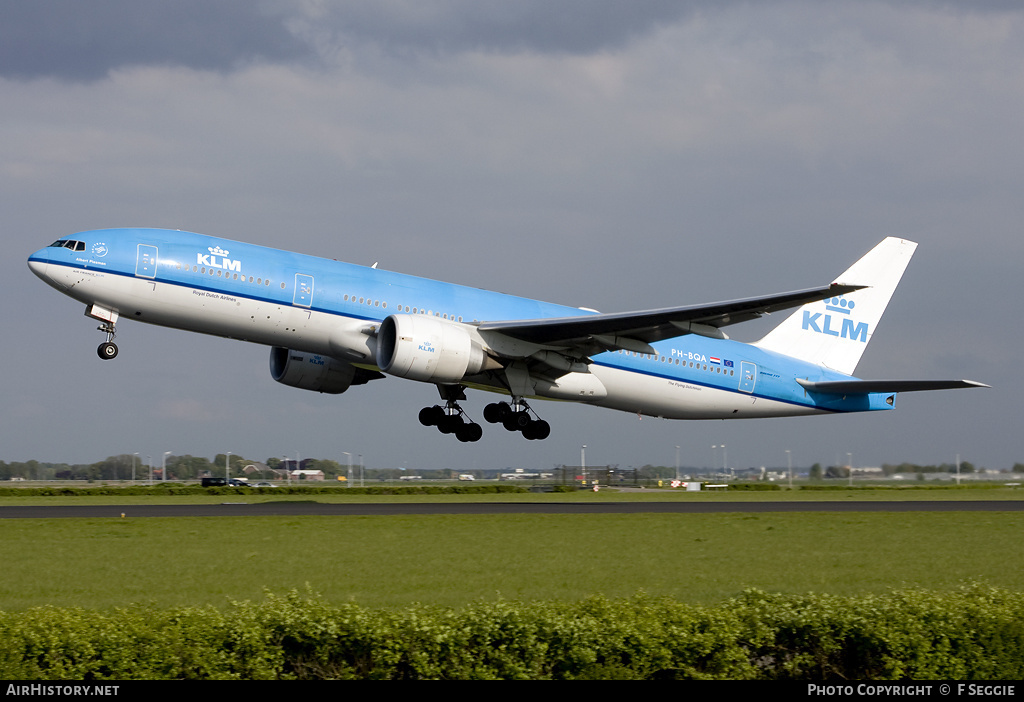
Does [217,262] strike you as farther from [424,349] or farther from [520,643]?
[520,643]

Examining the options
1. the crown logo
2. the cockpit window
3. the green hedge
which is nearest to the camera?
the green hedge

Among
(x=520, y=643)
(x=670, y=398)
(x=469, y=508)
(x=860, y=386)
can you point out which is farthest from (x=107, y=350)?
(x=860, y=386)

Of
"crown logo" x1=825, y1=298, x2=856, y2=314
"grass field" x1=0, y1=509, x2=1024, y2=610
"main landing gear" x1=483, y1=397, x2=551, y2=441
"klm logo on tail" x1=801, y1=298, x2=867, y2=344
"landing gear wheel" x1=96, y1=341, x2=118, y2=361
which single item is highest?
"crown logo" x1=825, y1=298, x2=856, y2=314

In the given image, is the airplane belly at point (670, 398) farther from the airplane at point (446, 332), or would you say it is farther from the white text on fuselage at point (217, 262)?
the white text on fuselage at point (217, 262)

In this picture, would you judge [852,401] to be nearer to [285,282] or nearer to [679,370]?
[679,370]

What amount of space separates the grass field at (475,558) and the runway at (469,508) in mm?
2840

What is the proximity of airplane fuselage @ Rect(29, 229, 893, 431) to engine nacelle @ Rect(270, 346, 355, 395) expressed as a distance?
13.0 feet

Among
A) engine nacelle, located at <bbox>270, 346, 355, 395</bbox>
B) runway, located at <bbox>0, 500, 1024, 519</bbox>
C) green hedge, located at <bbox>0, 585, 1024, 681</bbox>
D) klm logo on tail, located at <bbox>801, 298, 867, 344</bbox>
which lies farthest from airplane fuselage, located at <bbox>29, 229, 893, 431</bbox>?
green hedge, located at <bbox>0, 585, 1024, 681</bbox>

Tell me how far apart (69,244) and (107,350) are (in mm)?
3106

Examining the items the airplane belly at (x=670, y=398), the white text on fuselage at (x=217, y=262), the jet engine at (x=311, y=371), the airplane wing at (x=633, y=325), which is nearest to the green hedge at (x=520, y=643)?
the airplane wing at (x=633, y=325)

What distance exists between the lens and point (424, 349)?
27.8 metres

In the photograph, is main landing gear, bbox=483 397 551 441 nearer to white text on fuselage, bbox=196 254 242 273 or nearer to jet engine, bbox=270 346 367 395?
jet engine, bbox=270 346 367 395

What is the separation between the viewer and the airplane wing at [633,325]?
27.1m

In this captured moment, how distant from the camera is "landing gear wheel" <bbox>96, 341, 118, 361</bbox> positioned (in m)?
27.5
